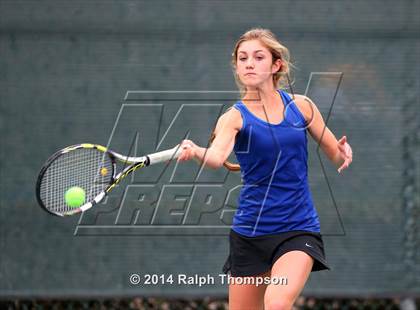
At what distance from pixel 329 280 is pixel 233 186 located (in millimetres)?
756

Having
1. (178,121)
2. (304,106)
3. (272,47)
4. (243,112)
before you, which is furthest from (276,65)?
(178,121)

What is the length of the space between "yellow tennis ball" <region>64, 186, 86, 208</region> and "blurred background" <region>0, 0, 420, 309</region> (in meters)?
0.91

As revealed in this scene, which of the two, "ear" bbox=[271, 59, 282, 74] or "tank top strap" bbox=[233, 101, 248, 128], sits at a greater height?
"ear" bbox=[271, 59, 282, 74]

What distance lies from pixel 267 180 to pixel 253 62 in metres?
0.51

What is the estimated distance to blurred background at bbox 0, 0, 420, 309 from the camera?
5.33 metres

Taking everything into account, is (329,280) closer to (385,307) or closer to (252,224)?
(385,307)

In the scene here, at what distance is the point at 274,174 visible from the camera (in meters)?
3.94

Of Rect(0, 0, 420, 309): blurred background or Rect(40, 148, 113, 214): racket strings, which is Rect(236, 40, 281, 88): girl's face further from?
Rect(0, 0, 420, 309): blurred background

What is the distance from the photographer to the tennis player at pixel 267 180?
3.89 meters

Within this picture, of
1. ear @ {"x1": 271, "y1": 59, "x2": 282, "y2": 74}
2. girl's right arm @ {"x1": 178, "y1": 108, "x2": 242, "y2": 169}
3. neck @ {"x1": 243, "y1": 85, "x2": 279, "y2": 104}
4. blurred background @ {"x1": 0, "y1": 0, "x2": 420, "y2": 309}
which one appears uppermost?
ear @ {"x1": 271, "y1": 59, "x2": 282, "y2": 74}

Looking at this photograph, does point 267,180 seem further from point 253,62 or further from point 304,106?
point 253,62

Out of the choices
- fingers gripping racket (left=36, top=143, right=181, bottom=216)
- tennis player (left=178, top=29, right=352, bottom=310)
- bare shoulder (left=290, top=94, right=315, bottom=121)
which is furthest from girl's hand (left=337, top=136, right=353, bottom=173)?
fingers gripping racket (left=36, top=143, right=181, bottom=216)

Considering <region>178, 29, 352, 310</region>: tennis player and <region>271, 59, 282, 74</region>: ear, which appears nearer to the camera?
<region>178, 29, 352, 310</region>: tennis player

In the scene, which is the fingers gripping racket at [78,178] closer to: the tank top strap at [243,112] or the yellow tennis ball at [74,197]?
the yellow tennis ball at [74,197]
